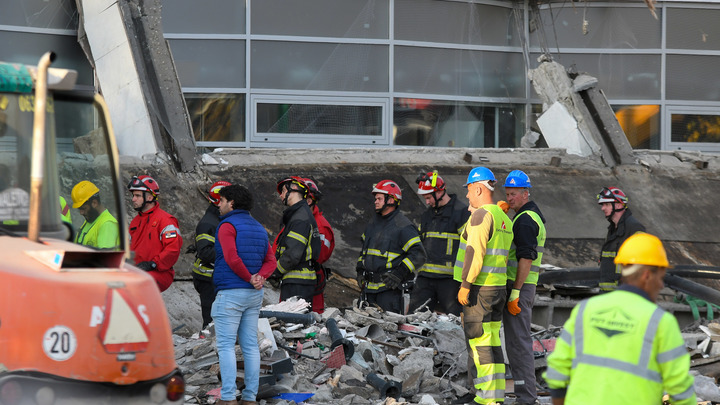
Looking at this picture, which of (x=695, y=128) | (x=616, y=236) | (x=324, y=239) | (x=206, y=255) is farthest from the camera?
(x=695, y=128)

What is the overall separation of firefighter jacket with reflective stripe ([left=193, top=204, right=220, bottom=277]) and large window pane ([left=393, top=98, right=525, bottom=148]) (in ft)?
25.0

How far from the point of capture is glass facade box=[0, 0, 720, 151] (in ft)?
56.1

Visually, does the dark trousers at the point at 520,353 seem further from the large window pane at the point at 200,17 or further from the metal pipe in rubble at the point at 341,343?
the large window pane at the point at 200,17

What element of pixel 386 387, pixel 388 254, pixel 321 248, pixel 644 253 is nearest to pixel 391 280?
pixel 388 254

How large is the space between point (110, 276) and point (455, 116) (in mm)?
13900

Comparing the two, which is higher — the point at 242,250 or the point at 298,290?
the point at 242,250

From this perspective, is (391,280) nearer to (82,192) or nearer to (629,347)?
(82,192)

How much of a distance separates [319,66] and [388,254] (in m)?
7.47

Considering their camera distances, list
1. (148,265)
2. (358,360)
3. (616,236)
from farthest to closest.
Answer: (616,236)
(148,265)
(358,360)

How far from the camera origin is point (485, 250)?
8594mm

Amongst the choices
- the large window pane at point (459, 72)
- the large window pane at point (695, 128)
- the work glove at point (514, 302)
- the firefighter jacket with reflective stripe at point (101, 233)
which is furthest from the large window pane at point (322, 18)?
the firefighter jacket with reflective stripe at point (101, 233)

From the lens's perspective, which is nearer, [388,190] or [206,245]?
[206,245]

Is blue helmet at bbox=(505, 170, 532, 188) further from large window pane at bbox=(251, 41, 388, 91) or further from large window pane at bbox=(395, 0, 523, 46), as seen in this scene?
large window pane at bbox=(395, 0, 523, 46)

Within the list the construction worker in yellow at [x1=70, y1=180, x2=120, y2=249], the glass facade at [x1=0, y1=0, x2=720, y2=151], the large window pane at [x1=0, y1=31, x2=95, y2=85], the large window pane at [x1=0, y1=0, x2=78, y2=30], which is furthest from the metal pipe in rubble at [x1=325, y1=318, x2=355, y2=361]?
the large window pane at [x1=0, y1=0, x2=78, y2=30]
